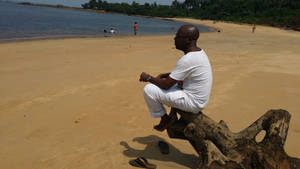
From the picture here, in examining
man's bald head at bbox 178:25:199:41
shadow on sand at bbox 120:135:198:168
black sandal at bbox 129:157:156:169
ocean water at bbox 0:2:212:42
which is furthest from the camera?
ocean water at bbox 0:2:212:42

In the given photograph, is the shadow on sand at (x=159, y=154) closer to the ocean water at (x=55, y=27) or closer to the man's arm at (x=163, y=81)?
the man's arm at (x=163, y=81)

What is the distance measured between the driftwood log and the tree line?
47.2 metres

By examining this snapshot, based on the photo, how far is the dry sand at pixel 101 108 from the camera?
3.34 m

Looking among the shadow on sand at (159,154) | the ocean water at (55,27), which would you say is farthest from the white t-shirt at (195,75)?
the ocean water at (55,27)

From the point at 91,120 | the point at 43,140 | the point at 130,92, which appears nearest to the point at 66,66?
the point at 130,92

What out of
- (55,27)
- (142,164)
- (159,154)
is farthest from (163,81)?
(55,27)

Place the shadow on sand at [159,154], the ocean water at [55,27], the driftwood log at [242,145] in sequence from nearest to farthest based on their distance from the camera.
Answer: the driftwood log at [242,145]
the shadow on sand at [159,154]
the ocean water at [55,27]

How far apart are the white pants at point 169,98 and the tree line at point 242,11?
47.6 m

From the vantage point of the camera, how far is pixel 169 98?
272 cm

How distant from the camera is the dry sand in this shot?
3336mm

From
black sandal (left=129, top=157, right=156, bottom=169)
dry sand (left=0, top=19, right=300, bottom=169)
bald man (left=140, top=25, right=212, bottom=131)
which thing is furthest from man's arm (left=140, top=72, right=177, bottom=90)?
dry sand (left=0, top=19, right=300, bottom=169)

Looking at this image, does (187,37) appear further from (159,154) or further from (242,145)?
(159,154)

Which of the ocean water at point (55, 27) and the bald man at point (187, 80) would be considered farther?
the ocean water at point (55, 27)

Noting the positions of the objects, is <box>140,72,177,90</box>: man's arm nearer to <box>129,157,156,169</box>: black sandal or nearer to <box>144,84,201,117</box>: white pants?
<box>144,84,201,117</box>: white pants
